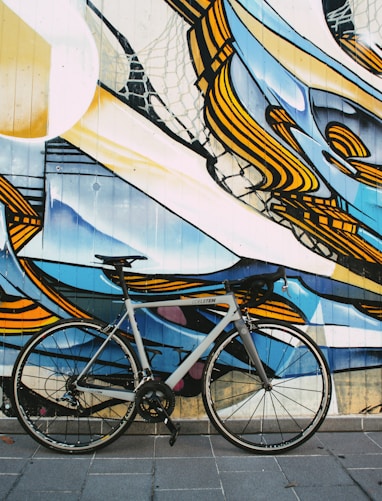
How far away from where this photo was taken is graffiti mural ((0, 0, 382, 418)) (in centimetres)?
424

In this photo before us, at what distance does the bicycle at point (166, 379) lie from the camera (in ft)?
12.2

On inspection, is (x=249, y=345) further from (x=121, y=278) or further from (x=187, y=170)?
(x=187, y=170)

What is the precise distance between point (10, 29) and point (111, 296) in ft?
8.01

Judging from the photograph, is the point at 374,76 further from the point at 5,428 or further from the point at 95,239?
the point at 5,428

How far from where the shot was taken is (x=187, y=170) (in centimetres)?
432

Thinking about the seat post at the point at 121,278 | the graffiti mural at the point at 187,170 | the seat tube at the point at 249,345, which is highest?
the graffiti mural at the point at 187,170

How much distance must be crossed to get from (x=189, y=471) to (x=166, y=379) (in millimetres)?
731

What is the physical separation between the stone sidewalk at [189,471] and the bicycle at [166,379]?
157mm

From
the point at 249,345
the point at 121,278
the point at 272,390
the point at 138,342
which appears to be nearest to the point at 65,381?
the point at 138,342

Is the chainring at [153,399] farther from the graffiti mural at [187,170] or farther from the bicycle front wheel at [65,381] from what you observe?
the graffiti mural at [187,170]

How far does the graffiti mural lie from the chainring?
20.9 inches

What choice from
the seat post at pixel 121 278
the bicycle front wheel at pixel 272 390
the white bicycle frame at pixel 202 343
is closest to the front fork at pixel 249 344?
the white bicycle frame at pixel 202 343

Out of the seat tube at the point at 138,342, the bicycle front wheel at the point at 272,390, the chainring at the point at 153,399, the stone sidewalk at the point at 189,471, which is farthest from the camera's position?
the bicycle front wheel at the point at 272,390

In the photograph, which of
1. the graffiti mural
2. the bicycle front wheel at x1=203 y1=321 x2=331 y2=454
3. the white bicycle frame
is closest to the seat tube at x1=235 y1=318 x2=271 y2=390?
the white bicycle frame
